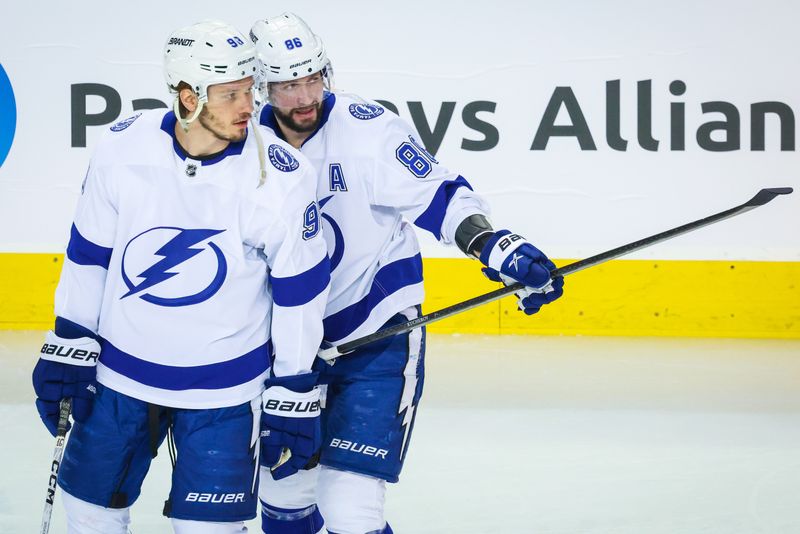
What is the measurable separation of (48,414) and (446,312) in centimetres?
79

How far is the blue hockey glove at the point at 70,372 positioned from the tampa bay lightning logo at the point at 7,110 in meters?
3.51

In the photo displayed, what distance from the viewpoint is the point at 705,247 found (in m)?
5.20

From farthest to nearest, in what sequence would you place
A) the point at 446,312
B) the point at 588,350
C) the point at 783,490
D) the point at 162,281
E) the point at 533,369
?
the point at 588,350 < the point at 533,369 < the point at 783,490 < the point at 446,312 < the point at 162,281

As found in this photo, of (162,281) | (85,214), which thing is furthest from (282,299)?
(85,214)

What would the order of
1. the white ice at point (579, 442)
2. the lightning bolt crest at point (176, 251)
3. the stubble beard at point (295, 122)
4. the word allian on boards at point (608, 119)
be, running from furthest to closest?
the word allian on boards at point (608, 119) < the white ice at point (579, 442) < the stubble beard at point (295, 122) < the lightning bolt crest at point (176, 251)

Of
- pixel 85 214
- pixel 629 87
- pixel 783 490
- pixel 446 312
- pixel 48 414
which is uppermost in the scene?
pixel 629 87

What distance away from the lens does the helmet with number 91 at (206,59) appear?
6.40ft

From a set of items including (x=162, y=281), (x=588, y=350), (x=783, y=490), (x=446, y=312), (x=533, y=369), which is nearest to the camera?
(x=162, y=281)

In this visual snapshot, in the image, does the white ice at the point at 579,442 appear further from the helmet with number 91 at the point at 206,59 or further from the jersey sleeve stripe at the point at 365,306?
the helmet with number 91 at the point at 206,59

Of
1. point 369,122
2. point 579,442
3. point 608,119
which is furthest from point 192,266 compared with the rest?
point 608,119

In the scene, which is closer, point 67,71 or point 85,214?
point 85,214

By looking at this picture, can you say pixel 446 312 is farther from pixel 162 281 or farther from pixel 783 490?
pixel 783 490

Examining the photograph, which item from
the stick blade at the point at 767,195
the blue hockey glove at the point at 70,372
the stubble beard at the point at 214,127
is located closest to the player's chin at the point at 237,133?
the stubble beard at the point at 214,127

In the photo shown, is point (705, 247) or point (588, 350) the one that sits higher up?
point (705, 247)
